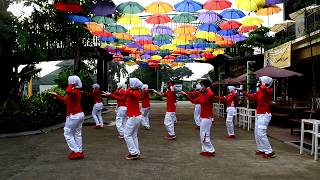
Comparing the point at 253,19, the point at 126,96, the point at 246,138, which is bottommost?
the point at 246,138

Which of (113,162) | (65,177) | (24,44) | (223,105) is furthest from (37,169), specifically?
(223,105)

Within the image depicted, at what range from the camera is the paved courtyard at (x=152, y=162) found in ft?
24.5

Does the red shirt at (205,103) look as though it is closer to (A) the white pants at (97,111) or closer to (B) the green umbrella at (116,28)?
(A) the white pants at (97,111)

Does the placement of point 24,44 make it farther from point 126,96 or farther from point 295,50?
point 295,50

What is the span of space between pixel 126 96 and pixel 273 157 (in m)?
3.93

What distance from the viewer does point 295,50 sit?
2045 centimetres

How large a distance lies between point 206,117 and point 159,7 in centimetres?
787

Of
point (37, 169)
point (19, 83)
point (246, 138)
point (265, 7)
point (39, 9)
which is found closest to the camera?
point (37, 169)

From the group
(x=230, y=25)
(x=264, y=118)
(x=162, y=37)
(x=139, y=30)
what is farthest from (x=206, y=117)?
(x=162, y=37)

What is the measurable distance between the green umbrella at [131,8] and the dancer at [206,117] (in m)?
7.43

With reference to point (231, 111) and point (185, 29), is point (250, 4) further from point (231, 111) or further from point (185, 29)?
point (185, 29)

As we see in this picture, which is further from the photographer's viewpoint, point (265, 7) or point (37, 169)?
point (265, 7)

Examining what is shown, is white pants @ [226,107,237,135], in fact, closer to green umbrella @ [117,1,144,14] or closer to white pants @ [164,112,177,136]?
white pants @ [164,112,177,136]

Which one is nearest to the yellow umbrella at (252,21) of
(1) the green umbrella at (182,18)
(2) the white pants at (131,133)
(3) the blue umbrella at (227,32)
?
(1) the green umbrella at (182,18)
